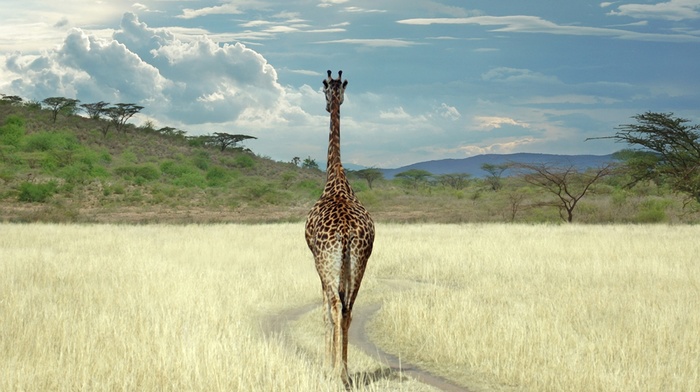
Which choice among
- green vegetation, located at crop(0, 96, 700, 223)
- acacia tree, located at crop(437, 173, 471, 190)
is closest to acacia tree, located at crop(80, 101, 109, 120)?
green vegetation, located at crop(0, 96, 700, 223)

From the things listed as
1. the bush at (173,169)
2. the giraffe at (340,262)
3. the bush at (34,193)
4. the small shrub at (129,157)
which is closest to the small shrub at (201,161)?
the bush at (173,169)

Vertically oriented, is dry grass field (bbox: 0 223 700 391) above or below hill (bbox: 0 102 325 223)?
below

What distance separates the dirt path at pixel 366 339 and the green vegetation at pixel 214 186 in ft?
39.5

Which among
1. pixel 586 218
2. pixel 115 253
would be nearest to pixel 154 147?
pixel 586 218

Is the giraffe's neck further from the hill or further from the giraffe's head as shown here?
the hill

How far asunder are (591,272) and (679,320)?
5.15 metres

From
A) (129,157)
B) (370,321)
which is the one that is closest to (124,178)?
(129,157)

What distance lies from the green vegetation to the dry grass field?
Answer: 691 centimetres

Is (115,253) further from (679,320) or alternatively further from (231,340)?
(679,320)

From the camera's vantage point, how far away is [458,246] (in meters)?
20.4

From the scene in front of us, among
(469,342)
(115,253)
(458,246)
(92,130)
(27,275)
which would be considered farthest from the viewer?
(92,130)

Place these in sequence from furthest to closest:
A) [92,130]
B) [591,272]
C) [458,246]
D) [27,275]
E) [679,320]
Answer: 1. [92,130]
2. [458,246]
3. [591,272]
4. [27,275]
5. [679,320]

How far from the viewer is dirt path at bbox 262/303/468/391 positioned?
8188mm

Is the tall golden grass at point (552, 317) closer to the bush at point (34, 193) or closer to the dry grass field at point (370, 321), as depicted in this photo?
the dry grass field at point (370, 321)
